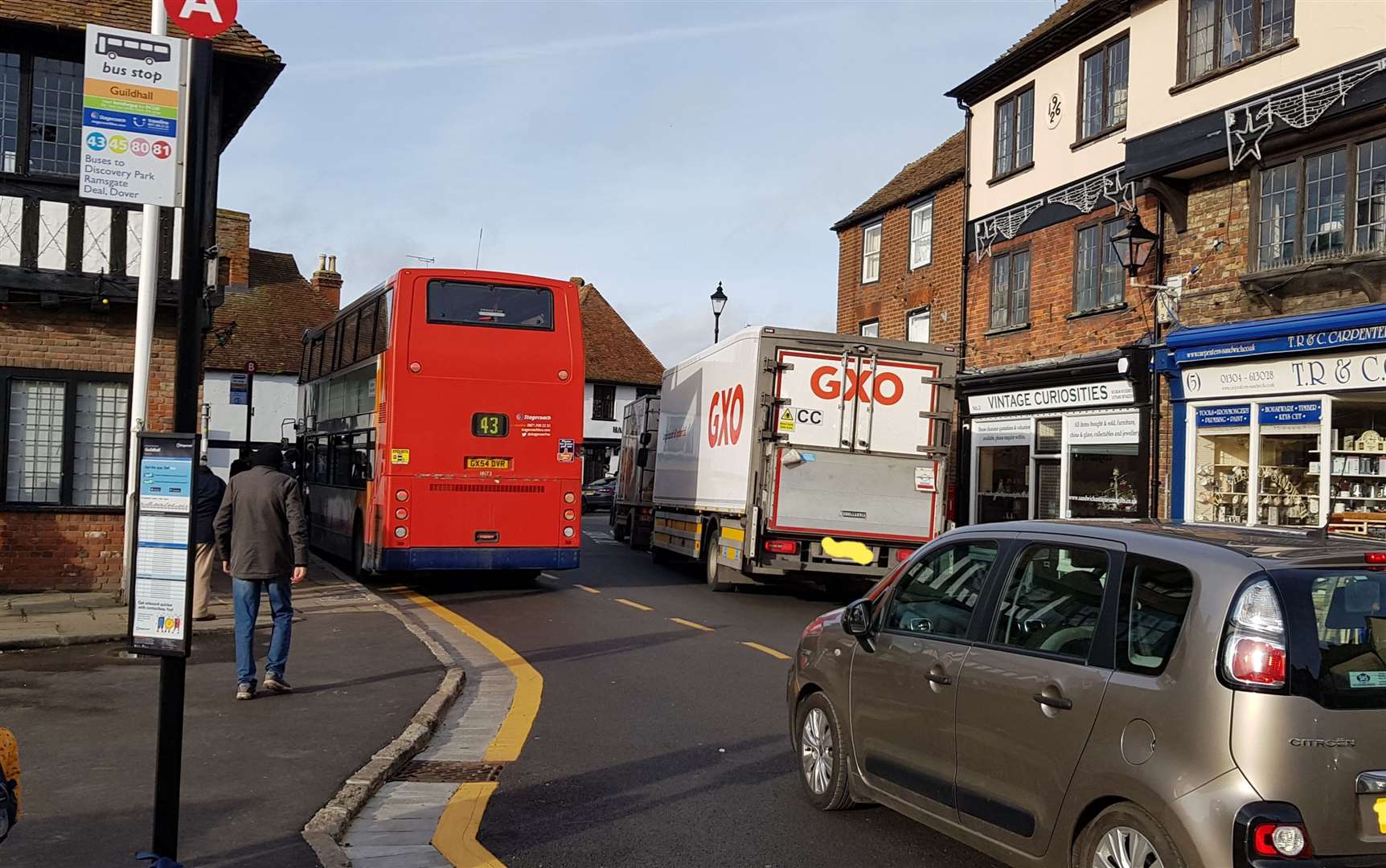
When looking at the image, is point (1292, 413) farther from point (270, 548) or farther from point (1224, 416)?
point (270, 548)

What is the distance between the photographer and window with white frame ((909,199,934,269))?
28.3 m

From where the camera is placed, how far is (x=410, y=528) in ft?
56.1

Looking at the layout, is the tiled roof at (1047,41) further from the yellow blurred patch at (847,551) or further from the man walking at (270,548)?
the man walking at (270,548)

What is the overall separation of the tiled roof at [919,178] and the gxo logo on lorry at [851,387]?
435 inches

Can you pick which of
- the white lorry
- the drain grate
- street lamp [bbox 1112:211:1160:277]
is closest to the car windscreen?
the drain grate

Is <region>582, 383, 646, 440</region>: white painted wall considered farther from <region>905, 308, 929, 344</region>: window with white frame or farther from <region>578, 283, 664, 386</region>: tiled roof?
<region>905, 308, 929, 344</region>: window with white frame

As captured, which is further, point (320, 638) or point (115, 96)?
point (320, 638)

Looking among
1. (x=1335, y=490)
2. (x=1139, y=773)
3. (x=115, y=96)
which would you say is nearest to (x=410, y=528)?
(x=115, y=96)

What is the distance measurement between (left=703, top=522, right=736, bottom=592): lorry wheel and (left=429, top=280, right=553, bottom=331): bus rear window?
400 centimetres

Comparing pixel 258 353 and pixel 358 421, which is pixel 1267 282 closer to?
pixel 358 421

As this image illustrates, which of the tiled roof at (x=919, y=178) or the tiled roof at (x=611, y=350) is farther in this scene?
the tiled roof at (x=611, y=350)

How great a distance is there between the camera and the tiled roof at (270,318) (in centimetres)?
4925

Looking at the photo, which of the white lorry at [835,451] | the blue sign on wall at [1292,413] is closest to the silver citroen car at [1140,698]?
the white lorry at [835,451]

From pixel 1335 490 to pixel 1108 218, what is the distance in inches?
256
